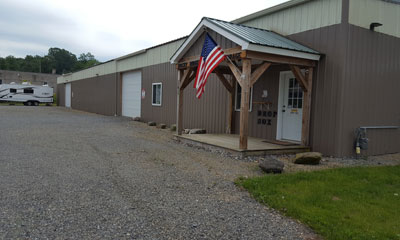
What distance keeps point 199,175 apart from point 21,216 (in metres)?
2.91

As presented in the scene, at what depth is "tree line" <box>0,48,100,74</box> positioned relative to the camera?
87.4 m

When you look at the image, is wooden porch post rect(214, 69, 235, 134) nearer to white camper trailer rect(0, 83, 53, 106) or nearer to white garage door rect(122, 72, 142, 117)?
white garage door rect(122, 72, 142, 117)

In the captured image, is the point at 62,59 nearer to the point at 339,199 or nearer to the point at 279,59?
the point at 279,59

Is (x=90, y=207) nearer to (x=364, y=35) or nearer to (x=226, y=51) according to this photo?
(x=226, y=51)

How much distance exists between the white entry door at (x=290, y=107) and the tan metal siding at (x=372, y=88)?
1295 millimetres

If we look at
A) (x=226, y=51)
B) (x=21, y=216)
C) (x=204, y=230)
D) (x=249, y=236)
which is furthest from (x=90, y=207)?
(x=226, y=51)

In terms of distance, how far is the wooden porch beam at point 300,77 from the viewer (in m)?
7.68

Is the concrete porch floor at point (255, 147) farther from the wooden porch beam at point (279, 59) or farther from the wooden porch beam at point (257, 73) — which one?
the wooden porch beam at point (279, 59)

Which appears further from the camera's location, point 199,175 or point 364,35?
point 364,35

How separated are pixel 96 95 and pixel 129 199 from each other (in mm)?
22292

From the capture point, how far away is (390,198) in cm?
452

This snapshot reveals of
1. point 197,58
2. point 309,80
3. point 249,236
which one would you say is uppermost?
point 197,58

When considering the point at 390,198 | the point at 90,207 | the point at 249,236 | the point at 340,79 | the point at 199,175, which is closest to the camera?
the point at 249,236

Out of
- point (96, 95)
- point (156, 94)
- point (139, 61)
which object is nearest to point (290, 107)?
point (156, 94)
